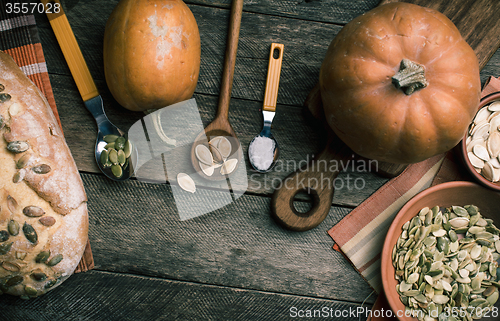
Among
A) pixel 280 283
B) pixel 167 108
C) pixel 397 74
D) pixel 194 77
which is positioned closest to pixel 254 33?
pixel 194 77

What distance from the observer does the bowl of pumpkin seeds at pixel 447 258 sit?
35.7 inches

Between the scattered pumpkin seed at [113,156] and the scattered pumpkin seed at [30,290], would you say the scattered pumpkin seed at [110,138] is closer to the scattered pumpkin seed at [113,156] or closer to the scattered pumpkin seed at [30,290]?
the scattered pumpkin seed at [113,156]

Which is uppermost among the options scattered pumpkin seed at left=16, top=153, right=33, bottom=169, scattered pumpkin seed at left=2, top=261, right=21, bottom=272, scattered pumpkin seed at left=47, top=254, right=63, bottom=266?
scattered pumpkin seed at left=16, top=153, right=33, bottom=169

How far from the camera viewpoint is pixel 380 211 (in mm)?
992

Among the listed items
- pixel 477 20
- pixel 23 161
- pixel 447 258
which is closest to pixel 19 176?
pixel 23 161

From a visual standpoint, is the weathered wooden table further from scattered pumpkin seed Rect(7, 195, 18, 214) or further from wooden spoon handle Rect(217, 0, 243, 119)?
scattered pumpkin seed Rect(7, 195, 18, 214)

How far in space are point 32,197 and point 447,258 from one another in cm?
126

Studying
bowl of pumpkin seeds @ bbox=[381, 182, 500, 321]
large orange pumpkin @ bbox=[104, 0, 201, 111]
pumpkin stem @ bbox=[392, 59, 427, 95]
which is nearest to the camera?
pumpkin stem @ bbox=[392, 59, 427, 95]

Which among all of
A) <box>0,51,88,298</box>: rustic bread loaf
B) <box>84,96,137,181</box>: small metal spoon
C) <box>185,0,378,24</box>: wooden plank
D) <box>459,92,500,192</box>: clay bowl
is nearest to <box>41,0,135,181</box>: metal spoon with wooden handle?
<box>84,96,137,181</box>: small metal spoon

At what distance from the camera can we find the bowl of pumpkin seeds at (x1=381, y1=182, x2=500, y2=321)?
2.97 feet

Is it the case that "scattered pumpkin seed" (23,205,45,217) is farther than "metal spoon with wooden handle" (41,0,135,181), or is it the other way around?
"metal spoon with wooden handle" (41,0,135,181)

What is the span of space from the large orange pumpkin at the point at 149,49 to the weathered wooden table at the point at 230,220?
0.54ft

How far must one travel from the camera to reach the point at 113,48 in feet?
2.65

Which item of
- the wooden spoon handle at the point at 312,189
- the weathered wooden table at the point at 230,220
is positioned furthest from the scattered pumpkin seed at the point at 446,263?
the wooden spoon handle at the point at 312,189
